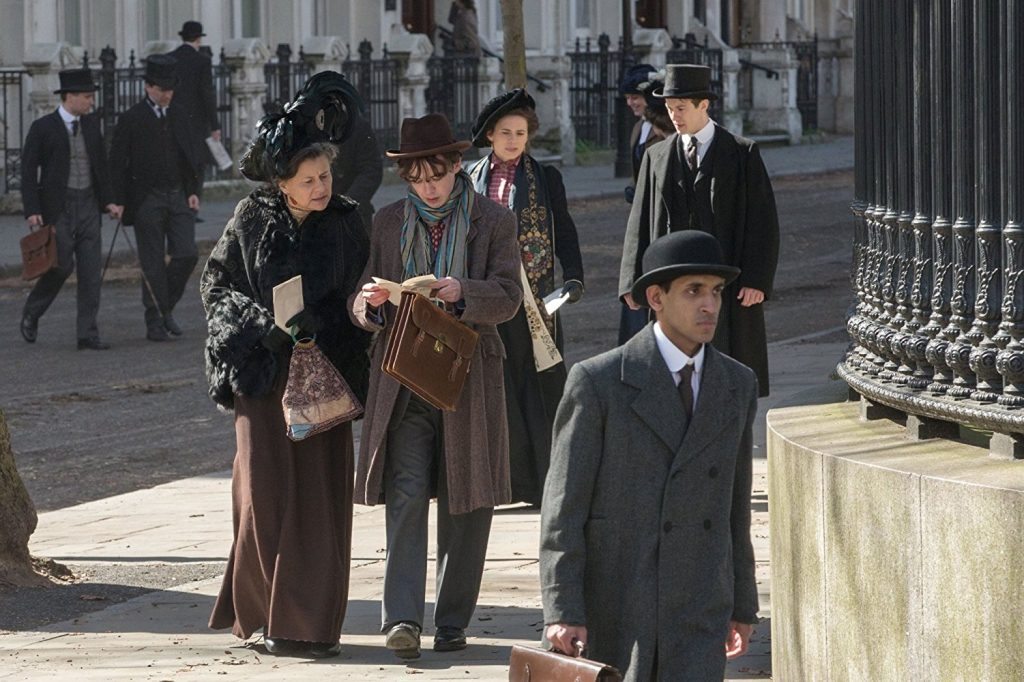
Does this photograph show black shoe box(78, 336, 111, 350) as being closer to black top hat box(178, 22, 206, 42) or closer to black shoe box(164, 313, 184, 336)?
black shoe box(164, 313, 184, 336)

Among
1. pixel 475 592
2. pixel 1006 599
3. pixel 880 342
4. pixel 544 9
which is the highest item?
pixel 544 9

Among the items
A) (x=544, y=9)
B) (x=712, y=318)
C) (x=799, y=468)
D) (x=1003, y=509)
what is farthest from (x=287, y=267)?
(x=544, y=9)

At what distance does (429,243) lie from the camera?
729 centimetres

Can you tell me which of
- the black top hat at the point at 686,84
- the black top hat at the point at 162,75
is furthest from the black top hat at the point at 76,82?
the black top hat at the point at 686,84

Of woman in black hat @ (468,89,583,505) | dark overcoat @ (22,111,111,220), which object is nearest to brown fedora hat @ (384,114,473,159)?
woman in black hat @ (468,89,583,505)

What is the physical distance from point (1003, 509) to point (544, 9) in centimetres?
3638

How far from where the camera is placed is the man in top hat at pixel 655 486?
15.8ft

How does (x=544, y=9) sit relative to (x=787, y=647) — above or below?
above

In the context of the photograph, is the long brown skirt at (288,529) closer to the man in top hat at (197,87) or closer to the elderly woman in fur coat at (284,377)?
the elderly woman in fur coat at (284,377)

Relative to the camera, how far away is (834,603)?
5.51m

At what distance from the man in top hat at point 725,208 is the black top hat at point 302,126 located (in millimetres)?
1619

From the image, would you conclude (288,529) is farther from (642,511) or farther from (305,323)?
(642,511)

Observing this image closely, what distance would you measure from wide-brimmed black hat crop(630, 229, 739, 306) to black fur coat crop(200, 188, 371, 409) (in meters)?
2.53

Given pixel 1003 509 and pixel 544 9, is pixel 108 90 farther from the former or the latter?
pixel 1003 509
